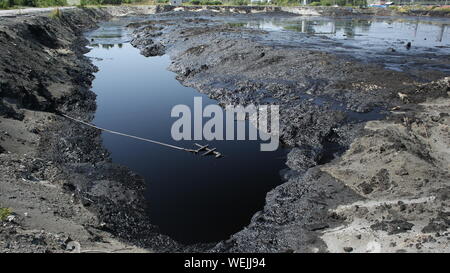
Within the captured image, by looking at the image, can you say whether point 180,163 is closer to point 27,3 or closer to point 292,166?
point 292,166

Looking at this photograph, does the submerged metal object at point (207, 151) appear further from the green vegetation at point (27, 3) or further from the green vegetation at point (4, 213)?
the green vegetation at point (27, 3)

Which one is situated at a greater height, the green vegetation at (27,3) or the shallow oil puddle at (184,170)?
the green vegetation at (27,3)

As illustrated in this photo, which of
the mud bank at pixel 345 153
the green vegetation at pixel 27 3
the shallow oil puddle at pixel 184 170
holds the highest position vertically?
the green vegetation at pixel 27 3

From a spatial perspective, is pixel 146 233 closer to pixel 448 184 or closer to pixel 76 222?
pixel 76 222

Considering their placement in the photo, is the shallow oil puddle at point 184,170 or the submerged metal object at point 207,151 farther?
the submerged metal object at point 207,151

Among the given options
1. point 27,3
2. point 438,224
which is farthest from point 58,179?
point 27,3

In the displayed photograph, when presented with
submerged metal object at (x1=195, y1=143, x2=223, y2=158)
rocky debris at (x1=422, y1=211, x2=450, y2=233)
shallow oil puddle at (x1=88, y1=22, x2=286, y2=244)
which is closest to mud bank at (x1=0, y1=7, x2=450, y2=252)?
rocky debris at (x1=422, y1=211, x2=450, y2=233)

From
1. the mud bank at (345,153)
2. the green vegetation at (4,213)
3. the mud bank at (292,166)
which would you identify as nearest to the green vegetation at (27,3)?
the mud bank at (292,166)

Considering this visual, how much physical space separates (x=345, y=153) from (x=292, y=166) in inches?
101

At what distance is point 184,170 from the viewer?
1545 centimetres

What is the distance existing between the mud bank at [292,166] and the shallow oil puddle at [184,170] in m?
0.63

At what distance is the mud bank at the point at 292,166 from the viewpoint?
388 inches

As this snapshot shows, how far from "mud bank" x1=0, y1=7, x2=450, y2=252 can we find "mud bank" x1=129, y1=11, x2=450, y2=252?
0.05 m

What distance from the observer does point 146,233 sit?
1145 cm
